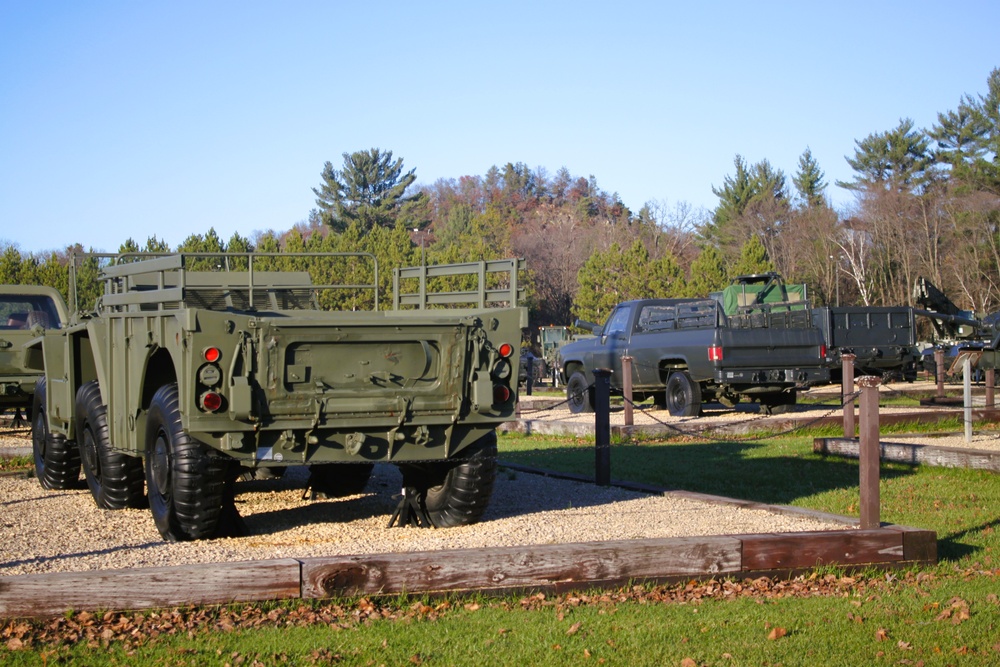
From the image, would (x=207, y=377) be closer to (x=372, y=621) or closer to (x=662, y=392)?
(x=372, y=621)

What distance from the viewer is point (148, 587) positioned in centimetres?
593

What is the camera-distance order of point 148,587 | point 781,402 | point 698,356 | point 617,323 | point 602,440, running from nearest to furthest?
point 148,587 < point 602,440 < point 698,356 < point 781,402 < point 617,323

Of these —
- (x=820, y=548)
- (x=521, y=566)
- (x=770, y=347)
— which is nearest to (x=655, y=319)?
(x=770, y=347)

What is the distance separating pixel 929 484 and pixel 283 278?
20.1 feet

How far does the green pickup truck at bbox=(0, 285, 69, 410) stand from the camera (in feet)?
48.7

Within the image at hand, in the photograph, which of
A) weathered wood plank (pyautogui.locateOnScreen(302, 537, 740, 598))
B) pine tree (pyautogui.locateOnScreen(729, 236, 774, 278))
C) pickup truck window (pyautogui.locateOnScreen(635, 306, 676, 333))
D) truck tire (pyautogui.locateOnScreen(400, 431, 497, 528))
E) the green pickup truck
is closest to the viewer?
weathered wood plank (pyautogui.locateOnScreen(302, 537, 740, 598))

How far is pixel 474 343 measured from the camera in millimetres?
7965

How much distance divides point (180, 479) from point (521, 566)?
2388 millimetres

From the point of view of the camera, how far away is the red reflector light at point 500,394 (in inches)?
320

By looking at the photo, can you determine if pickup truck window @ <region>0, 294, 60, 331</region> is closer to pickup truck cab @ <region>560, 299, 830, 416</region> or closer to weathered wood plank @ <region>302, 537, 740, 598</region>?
pickup truck cab @ <region>560, 299, 830, 416</region>

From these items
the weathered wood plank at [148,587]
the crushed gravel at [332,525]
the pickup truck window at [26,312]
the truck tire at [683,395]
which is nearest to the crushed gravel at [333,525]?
the crushed gravel at [332,525]

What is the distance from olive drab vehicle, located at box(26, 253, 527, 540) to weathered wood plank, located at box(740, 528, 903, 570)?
1.97 meters

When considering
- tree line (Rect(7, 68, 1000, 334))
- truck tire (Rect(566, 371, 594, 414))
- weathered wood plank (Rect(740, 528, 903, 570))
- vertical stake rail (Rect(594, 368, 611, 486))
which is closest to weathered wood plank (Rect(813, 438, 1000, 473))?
vertical stake rail (Rect(594, 368, 611, 486))

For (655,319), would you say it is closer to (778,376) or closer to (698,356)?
(698,356)
